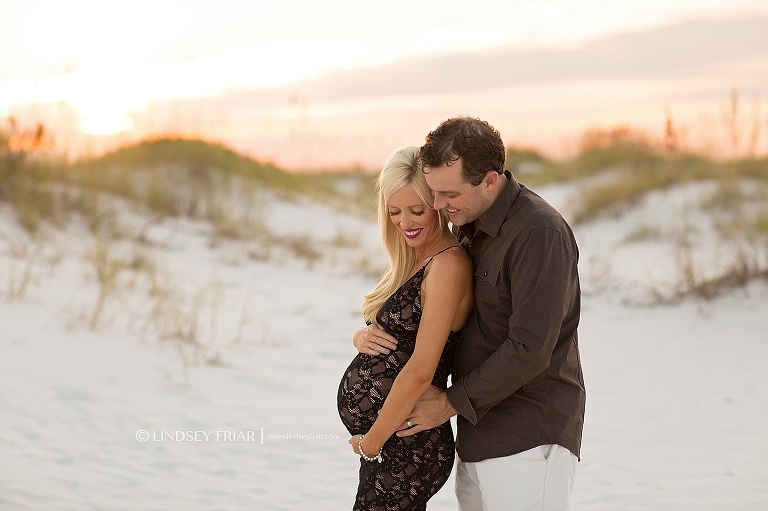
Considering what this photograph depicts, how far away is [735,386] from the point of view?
6.36 m

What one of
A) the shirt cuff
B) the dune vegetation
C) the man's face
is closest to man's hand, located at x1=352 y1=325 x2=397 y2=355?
the shirt cuff

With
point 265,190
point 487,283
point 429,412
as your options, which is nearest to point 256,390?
point 429,412

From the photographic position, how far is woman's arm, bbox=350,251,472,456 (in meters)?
2.53

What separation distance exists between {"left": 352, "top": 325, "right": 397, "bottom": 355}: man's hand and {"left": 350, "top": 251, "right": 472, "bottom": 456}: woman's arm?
17cm

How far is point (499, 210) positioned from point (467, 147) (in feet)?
0.72

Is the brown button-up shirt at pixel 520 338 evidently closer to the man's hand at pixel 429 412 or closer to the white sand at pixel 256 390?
the man's hand at pixel 429 412

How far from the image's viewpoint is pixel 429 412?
262cm

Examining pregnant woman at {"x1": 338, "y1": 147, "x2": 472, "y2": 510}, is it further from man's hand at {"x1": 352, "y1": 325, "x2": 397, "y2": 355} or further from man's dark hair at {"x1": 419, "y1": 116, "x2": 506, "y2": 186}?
man's dark hair at {"x1": 419, "y1": 116, "x2": 506, "y2": 186}

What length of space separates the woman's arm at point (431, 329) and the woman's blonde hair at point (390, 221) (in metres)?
0.22

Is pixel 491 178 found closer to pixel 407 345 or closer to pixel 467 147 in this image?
pixel 467 147

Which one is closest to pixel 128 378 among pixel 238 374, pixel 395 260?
pixel 238 374

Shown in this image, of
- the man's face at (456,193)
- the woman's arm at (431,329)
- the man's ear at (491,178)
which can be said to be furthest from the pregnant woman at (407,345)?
the man's ear at (491,178)

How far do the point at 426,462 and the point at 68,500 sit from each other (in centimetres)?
242

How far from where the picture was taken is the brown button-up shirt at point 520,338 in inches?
92.7
